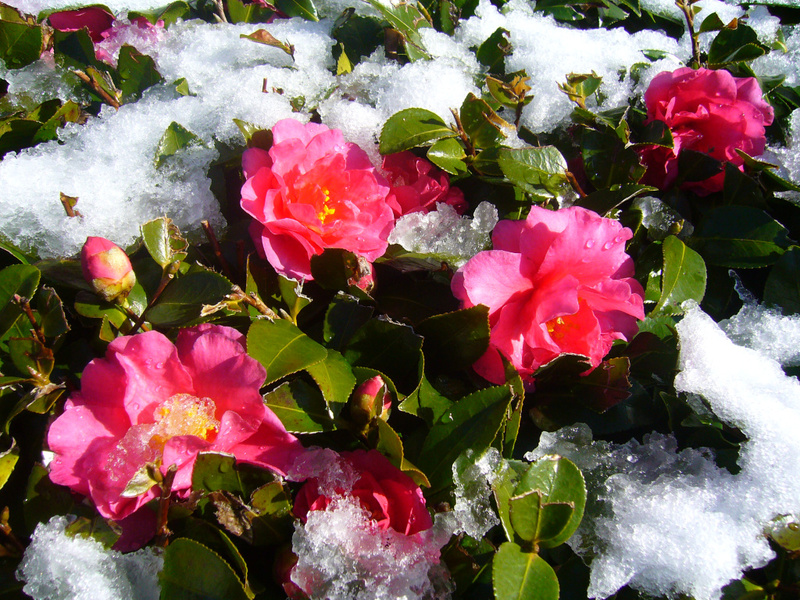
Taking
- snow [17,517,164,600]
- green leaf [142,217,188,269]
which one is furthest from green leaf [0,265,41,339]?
snow [17,517,164,600]

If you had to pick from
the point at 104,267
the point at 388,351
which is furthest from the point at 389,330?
the point at 104,267

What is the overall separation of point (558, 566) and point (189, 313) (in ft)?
1.96

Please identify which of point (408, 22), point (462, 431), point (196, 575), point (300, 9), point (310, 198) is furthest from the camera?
point (300, 9)

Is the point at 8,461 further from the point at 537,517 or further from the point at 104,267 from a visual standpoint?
the point at 537,517

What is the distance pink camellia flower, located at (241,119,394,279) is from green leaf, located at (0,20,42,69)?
0.65 metres

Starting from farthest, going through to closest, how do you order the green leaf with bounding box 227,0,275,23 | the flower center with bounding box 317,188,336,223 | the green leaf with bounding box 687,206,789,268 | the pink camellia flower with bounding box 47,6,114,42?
1. the green leaf with bounding box 227,0,275,23
2. the pink camellia flower with bounding box 47,6,114,42
3. the green leaf with bounding box 687,206,789,268
4. the flower center with bounding box 317,188,336,223

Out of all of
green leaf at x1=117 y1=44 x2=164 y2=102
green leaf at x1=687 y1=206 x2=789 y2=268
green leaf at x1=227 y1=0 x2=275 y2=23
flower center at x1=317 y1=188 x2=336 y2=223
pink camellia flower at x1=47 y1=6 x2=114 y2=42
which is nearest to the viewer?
flower center at x1=317 y1=188 x2=336 y2=223

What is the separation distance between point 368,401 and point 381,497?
113 mm

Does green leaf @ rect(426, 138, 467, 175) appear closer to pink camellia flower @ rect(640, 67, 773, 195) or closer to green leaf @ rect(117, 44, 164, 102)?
pink camellia flower @ rect(640, 67, 773, 195)

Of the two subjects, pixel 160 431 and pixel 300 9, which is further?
pixel 300 9

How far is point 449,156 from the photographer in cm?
94

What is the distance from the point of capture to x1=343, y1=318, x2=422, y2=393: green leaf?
0.75 metres

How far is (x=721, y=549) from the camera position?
0.68m

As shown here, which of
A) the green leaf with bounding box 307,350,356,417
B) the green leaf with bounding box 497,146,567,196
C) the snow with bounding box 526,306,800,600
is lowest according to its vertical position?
the snow with bounding box 526,306,800,600
